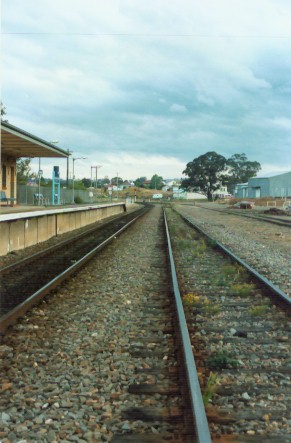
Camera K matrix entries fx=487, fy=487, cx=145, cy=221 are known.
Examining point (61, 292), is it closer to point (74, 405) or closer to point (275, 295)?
point (275, 295)

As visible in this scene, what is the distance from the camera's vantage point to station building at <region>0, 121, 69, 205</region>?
861 inches

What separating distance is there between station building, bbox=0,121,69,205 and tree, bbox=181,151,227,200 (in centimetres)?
10303

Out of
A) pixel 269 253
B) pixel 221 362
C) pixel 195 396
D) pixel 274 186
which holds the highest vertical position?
pixel 274 186

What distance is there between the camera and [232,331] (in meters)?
6.14

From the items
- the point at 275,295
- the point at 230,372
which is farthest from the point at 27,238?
the point at 230,372

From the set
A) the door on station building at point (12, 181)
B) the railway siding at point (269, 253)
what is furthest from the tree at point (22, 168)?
the railway siding at point (269, 253)

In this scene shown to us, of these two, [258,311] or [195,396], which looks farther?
[258,311]

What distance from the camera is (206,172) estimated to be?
445ft

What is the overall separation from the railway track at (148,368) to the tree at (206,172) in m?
128

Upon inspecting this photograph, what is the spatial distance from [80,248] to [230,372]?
12065mm

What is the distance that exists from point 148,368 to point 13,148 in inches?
1035

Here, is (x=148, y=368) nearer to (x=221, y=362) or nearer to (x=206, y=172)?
(x=221, y=362)

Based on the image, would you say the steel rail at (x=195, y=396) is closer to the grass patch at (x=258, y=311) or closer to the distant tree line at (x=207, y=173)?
the grass patch at (x=258, y=311)

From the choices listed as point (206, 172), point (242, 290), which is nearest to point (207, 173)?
point (206, 172)
